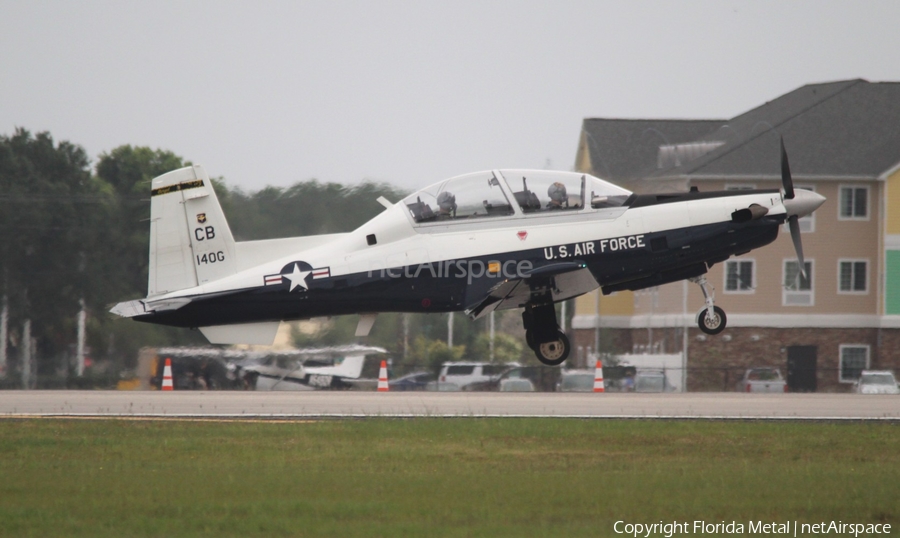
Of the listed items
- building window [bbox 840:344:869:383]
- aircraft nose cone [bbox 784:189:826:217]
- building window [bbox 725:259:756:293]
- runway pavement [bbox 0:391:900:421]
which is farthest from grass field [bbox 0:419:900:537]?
building window [bbox 840:344:869:383]

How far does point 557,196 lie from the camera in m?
14.9

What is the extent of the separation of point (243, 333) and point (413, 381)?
18552 millimetres

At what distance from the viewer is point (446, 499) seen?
10586mm

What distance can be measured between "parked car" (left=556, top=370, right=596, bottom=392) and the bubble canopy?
19373 mm

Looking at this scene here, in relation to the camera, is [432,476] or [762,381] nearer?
[432,476]

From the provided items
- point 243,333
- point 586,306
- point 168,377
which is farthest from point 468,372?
point 243,333

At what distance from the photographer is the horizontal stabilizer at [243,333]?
15.4 m

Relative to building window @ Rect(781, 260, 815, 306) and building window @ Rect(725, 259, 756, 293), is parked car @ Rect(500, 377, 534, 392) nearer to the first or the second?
building window @ Rect(725, 259, 756, 293)

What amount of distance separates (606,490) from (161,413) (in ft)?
37.6

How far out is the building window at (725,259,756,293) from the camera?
135 feet

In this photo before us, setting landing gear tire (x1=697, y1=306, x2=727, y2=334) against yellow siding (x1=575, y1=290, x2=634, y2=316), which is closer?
landing gear tire (x1=697, y1=306, x2=727, y2=334)

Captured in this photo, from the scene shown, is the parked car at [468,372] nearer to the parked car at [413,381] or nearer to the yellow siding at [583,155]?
the parked car at [413,381]

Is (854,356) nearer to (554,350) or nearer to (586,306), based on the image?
(586,306)

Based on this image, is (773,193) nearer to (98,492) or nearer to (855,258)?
(98,492)
